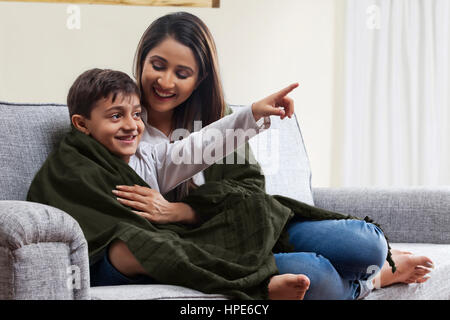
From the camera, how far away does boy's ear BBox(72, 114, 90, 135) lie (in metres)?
1.23

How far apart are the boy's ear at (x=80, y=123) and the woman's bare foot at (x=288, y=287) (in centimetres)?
51

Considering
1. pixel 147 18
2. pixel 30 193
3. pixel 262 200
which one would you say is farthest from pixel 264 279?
pixel 147 18

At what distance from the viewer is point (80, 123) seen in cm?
124

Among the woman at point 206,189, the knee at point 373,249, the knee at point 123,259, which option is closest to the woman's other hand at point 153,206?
the woman at point 206,189

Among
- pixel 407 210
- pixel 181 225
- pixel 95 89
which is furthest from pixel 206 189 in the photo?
pixel 407 210

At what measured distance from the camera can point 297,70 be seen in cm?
290

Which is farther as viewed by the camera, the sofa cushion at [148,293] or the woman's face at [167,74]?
the woman's face at [167,74]

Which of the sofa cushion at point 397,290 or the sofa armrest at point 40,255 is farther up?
the sofa armrest at point 40,255

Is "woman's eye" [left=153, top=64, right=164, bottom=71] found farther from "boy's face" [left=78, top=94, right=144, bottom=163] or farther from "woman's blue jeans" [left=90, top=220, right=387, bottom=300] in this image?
"woman's blue jeans" [left=90, top=220, right=387, bottom=300]

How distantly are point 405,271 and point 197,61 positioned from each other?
64 centimetres

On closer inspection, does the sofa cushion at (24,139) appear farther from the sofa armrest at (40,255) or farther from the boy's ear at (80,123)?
→ the sofa armrest at (40,255)

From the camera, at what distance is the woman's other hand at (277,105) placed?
1184mm

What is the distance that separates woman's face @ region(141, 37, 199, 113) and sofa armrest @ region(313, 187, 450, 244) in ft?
1.91

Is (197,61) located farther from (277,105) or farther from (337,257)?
(337,257)
